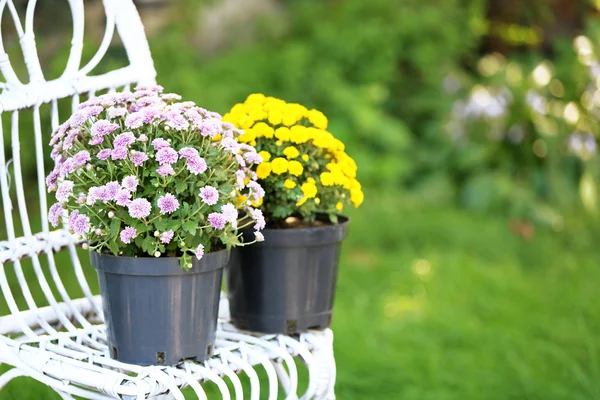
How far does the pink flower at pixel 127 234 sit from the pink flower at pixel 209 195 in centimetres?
12

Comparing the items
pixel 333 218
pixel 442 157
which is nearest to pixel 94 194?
pixel 333 218

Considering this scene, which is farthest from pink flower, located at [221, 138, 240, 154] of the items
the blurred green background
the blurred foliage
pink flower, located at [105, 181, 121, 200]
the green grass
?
the blurred foliage

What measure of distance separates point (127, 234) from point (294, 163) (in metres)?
0.42

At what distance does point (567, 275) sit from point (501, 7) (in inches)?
95.4

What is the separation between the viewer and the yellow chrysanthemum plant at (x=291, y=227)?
171 centimetres

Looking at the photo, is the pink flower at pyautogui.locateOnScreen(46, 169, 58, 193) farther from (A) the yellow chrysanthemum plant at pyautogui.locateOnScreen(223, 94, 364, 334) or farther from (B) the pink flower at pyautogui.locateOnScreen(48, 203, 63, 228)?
(A) the yellow chrysanthemum plant at pyautogui.locateOnScreen(223, 94, 364, 334)

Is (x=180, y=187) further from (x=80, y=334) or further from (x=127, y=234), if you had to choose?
(x=80, y=334)

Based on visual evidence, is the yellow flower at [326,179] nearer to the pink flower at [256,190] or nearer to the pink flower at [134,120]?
the pink flower at [256,190]

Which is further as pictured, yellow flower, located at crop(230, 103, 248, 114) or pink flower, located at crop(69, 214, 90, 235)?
yellow flower, located at crop(230, 103, 248, 114)

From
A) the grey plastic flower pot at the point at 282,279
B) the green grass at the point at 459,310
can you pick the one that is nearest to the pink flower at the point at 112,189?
the grey plastic flower pot at the point at 282,279

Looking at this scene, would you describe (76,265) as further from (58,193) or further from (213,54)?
(213,54)

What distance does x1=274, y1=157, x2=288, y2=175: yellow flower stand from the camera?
1.69 metres

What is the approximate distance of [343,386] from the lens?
8.40 feet

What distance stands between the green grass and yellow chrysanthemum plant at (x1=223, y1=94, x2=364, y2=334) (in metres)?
0.70
